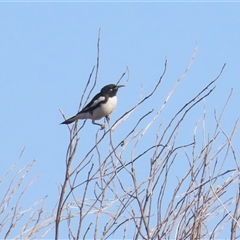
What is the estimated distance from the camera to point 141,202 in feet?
14.3

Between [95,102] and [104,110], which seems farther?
[95,102]

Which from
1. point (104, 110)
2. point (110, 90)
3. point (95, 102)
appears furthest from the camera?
point (110, 90)

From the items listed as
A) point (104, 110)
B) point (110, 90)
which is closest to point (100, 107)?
point (104, 110)

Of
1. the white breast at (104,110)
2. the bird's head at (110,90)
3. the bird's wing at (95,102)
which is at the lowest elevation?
the white breast at (104,110)

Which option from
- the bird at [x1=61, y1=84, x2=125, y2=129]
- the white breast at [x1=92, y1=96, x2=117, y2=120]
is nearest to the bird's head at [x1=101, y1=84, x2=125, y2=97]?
the bird at [x1=61, y1=84, x2=125, y2=129]

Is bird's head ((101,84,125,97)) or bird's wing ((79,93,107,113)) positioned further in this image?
bird's head ((101,84,125,97))

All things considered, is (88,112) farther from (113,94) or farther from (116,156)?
(116,156)

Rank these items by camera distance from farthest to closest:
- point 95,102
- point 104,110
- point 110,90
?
1. point 110,90
2. point 95,102
3. point 104,110

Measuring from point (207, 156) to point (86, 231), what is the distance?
0.95 metres

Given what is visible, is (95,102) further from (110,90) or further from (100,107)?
(110,90)

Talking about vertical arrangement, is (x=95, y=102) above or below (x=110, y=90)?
below

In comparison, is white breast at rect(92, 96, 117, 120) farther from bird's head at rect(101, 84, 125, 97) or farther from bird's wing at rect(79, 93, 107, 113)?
bird's head at rect(101, 84, 125, 97)

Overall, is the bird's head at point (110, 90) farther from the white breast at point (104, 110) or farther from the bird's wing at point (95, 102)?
the white breast at point (104, 110)

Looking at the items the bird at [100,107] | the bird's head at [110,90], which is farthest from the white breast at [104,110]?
the bird's head at [110,90]
